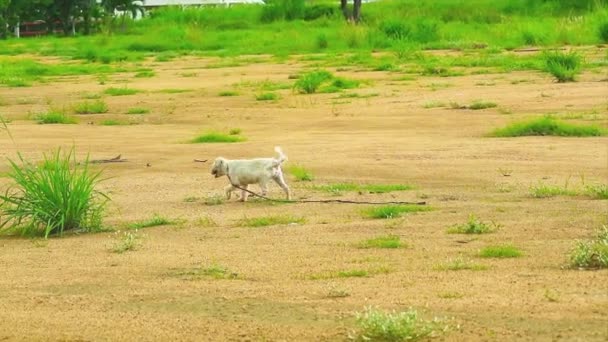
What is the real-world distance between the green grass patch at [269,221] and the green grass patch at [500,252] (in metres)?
2.41

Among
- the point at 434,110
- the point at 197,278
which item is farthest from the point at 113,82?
the point at 197,278

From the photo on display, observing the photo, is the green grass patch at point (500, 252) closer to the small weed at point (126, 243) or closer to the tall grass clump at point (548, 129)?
the small weed at point (126, 243)

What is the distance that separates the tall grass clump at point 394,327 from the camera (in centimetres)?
723

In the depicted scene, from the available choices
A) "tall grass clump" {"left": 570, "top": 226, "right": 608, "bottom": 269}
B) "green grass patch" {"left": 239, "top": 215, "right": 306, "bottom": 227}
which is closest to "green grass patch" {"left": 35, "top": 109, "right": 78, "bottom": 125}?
"green grass patch" {"left": 239, "top": 215, "right": 306, "bottom": 227}

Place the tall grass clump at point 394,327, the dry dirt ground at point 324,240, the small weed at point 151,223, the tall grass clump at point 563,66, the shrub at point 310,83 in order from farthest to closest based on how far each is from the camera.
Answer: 1. the shrub at point 310,83
2. the tall grass clump at point 563,66
3. the small weed at point 151,223
4. the dry dirt ground at point 324,240
5. the tall grass clump at point 394,327

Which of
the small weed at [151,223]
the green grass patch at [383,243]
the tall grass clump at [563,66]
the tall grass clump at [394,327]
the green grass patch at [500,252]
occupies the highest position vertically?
the tall grass clump at [394,327]

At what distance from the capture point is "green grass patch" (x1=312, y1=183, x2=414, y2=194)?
13914 mm

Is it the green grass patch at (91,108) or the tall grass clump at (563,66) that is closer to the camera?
the green grass patch at (91,108)

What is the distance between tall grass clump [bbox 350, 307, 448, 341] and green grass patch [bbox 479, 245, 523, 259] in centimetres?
240

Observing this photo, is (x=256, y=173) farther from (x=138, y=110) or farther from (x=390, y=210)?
(x=138, y=110)

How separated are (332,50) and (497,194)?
2490 centimetres

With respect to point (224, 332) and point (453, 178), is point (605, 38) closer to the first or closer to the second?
point (453, 178)

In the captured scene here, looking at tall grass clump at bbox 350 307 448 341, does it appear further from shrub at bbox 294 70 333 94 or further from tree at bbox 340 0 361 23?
tree at bbox 340 0 361 23

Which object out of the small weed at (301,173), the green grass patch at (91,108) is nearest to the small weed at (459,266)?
the small weed at (301,173)
